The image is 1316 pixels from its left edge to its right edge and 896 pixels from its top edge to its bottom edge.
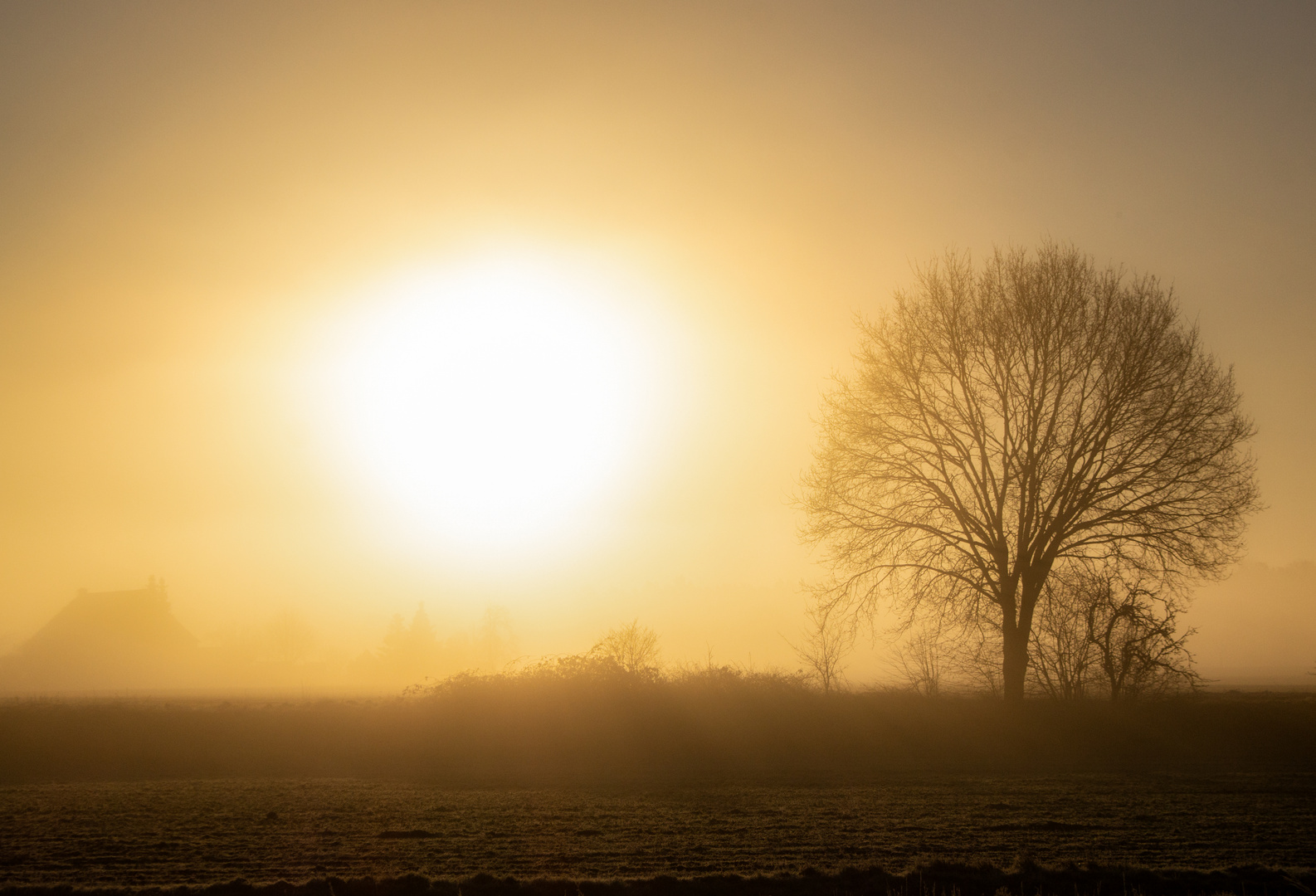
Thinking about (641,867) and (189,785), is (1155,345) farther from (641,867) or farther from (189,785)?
(189,785)

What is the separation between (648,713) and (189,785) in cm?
1169

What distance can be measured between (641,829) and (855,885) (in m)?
4.10

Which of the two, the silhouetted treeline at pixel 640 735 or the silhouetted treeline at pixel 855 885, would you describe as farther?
the silhouetted treeline at pixel 640 735

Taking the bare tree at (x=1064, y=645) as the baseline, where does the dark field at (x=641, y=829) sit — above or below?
below

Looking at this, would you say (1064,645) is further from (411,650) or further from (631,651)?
(411,650)

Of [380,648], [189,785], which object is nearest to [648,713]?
[189,785]

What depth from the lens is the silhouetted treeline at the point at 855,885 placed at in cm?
906

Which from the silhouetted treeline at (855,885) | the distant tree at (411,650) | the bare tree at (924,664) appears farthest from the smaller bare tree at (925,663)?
the distant tree at (411,650)

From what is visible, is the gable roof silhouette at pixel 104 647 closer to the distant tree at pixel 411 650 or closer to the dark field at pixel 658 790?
the distant tree at pixel 411 650

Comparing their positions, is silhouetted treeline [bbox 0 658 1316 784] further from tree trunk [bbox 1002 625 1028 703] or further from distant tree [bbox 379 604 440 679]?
distant tree [bbox 379 604 440 679]

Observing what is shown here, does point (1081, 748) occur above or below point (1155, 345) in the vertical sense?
below

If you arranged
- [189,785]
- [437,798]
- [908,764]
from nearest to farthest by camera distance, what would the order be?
[437,798]
[189,785]
[908,764]

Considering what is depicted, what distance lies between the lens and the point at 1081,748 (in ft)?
68.0

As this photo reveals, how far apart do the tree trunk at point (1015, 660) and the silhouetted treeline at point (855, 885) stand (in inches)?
535
